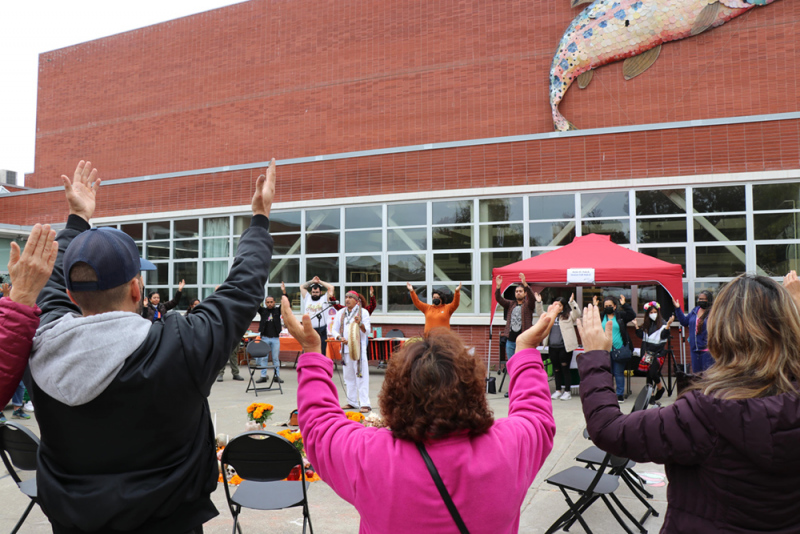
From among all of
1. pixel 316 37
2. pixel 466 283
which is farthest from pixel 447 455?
pixel 316 37

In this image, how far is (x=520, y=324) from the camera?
1025 cm

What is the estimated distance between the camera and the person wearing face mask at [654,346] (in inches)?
363

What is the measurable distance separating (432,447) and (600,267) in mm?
8510

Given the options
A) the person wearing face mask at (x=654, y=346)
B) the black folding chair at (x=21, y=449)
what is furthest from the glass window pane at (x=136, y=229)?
the black folding chair at (x=21, y=449)

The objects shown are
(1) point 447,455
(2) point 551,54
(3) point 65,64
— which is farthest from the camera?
(3) point 65,64

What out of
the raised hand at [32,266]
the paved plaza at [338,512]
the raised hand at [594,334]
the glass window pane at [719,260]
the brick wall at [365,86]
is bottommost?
the paved plaza at [338,512]

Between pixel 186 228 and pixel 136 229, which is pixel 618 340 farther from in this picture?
pixel 136 229

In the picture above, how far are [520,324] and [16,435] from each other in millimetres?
7837

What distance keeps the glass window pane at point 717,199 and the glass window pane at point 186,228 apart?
1290cm

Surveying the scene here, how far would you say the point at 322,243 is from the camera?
1549 cm

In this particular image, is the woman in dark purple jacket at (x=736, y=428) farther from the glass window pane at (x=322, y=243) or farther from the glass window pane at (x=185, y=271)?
the glass window pane at (x=185, y=271)

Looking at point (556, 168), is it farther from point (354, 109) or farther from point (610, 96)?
point (354, 109)

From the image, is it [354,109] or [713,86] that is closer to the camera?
[713,86]

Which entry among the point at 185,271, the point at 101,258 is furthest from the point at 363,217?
the point at 101,258
